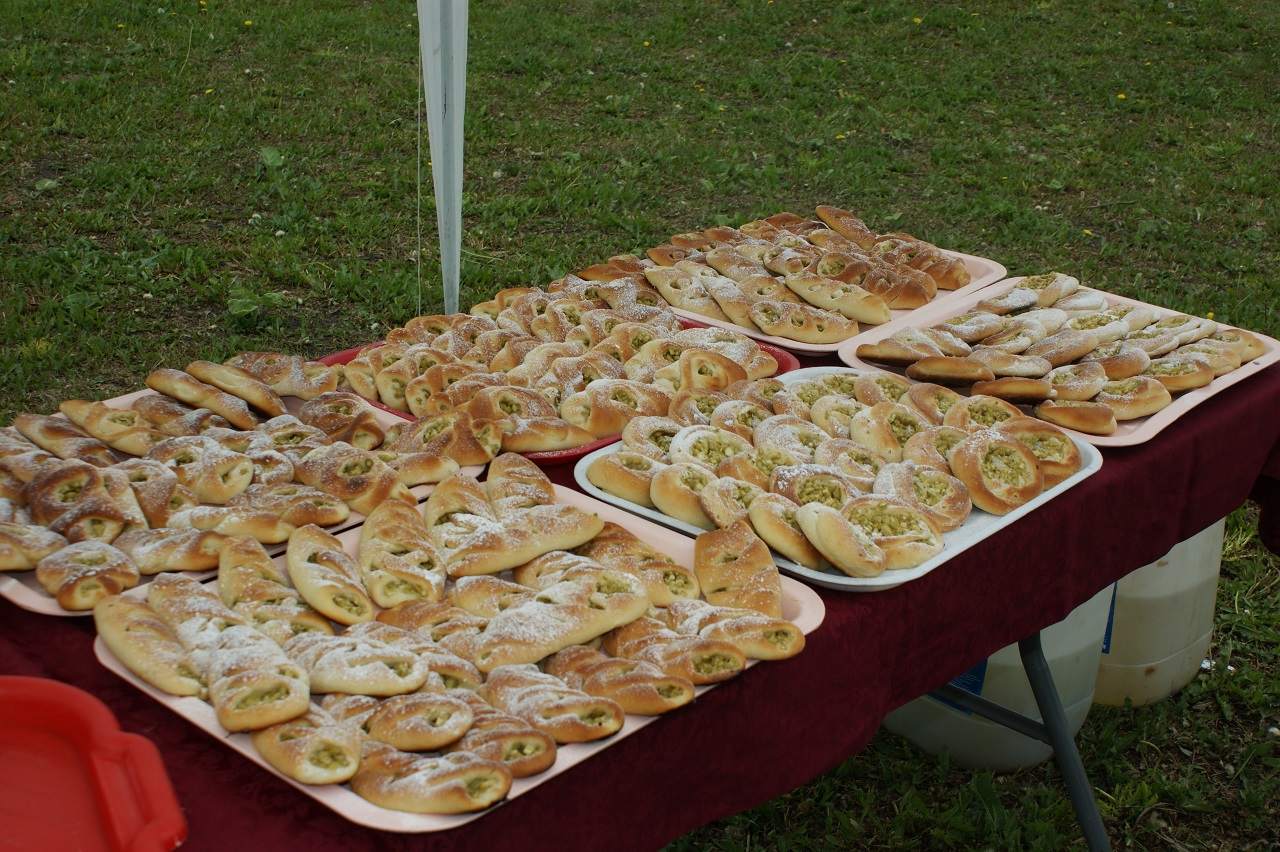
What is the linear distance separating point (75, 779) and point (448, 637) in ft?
1.69

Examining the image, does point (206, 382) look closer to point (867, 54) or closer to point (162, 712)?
point (162, 712)

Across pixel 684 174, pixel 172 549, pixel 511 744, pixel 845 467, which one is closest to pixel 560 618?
pixel 511 744

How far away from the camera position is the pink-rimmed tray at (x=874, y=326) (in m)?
2.84

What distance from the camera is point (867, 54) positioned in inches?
384

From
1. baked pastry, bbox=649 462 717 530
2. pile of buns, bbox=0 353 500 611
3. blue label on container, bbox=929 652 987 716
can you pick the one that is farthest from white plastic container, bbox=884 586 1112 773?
pile of buns, bbox=0 353 500 611

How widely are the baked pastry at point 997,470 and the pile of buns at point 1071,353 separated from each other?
276mm

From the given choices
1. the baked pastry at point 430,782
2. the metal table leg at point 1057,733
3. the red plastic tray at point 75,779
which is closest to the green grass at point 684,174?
the metal table leg at point 1057,733

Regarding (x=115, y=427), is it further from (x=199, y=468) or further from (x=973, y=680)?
(x=973, y=680)

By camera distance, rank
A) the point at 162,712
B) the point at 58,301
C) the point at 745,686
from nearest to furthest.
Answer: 1. the point at 162,712
2. the point at 745,686
3. the point at 58,301

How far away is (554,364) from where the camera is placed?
257cm

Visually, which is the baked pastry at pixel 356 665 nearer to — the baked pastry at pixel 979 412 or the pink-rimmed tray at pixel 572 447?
the pink-rimmed tray at pixel 572 447

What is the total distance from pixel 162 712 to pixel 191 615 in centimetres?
14

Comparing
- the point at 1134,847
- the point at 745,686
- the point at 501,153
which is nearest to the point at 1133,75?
the point at 501,153

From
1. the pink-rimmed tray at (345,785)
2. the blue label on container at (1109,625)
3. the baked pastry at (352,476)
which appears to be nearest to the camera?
the pink-rimmed tray at (345,785)
